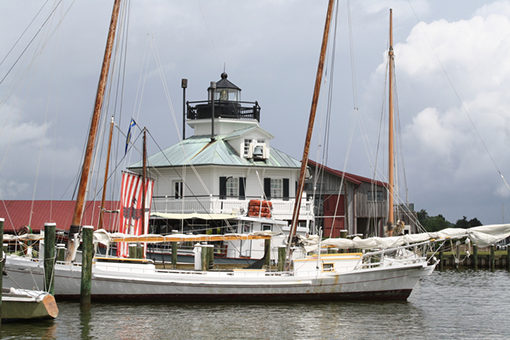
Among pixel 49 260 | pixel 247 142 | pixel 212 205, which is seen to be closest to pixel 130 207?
pixel 49 260

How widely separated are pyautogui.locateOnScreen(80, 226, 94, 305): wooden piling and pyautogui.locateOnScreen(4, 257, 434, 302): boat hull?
1.18 m

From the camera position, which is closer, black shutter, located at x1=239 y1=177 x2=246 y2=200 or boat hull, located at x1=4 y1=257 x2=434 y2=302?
boat hull, located at x1=4 y1=257 x2=434 y2=302

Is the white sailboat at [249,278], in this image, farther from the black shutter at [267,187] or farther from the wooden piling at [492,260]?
the wooden piling at [492,260]

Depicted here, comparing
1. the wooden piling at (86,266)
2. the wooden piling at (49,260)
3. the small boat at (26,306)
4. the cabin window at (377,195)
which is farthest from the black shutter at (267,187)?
the small boat at (26,306)

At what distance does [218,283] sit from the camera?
74.3 ft

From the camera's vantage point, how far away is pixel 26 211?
45094 millimetres

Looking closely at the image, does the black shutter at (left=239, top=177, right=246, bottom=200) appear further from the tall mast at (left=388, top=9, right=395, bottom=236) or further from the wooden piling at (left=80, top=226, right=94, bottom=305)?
the wooden piling at (left=80, top=226, right=94, bottom=305)

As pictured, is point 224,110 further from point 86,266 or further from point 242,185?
point 86,266

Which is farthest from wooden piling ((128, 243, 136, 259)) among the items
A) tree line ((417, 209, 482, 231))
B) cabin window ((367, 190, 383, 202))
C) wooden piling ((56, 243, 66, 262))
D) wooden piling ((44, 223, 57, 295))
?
tree line ((417, 209, 482, 231))

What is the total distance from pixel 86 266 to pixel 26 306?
121 inches

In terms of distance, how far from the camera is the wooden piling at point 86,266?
20.5 m

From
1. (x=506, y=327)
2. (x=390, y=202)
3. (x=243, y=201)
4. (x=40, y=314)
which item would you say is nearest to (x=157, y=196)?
(x=243, y=201)

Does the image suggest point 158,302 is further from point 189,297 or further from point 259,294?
point 259,294

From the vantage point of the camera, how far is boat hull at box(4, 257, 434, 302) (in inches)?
869
